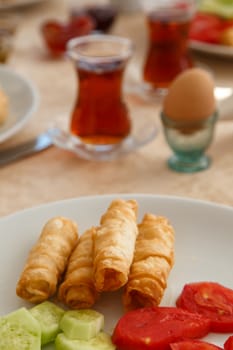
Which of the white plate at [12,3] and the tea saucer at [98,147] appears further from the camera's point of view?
the white plate at [12,3]

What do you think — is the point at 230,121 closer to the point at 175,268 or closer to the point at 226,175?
the point at 226,175

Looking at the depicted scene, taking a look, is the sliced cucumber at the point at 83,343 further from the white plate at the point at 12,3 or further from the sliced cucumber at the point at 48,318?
the white plate at the point at 12,3

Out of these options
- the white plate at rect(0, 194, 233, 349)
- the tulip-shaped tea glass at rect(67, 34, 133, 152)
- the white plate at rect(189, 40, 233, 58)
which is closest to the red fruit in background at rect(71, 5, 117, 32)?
the white plate at rect(189, 40, 233, 58)

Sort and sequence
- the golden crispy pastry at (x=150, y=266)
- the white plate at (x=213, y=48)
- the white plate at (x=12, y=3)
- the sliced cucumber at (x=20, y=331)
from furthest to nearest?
the white plate at (x=12, y=3), the white plate at (x=213, y=48), the golden crispy pastry at (x=150, y=266), the sliced cucumber at (x=20, y=331)

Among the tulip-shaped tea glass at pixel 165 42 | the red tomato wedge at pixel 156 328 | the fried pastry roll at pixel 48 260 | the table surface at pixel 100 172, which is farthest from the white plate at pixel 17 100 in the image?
the red tomato wedge at pixel 156 328

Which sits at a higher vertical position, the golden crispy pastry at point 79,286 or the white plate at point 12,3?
the golden crispy pastry at point 79,286

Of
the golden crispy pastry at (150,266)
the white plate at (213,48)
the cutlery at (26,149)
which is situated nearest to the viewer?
the golden crispy pastry at (150,266)

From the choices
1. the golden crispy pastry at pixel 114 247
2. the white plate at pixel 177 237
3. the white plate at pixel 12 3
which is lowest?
the white plate at pixel 12 3

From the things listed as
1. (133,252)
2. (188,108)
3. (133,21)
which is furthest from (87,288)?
(133,21)
